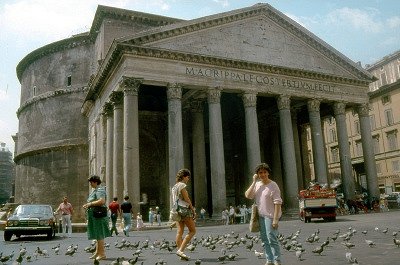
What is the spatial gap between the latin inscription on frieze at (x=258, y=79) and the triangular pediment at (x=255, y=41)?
832mm

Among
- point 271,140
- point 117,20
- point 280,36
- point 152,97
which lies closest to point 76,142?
point 152,97

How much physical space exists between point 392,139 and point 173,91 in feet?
81.6

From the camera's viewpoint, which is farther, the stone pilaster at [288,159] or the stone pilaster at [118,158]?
the stone pilaster at [288,159]

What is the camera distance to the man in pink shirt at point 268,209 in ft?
16.2

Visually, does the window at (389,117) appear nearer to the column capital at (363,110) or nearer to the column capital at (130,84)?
the column capital at (363,110)

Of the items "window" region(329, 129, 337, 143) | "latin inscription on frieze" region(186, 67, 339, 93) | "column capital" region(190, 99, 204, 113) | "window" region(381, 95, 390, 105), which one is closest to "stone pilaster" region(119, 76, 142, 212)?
"latin inscription on frieze" region(186, 67, 339, 93)

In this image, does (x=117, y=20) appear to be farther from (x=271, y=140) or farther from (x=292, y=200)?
(x=292, y=200)

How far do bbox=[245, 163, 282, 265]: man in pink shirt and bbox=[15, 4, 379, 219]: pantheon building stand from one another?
13.0 metres

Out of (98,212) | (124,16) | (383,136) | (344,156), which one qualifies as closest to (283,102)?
(344,156)

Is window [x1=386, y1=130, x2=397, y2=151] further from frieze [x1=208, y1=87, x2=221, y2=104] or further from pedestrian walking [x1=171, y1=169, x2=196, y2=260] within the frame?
pedestrian walking [x1=171, y1=169, x2=196, y2=260]

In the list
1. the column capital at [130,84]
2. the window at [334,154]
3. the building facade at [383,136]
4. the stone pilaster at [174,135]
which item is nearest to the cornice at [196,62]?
the column capital at [130,84]

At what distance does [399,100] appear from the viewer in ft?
112

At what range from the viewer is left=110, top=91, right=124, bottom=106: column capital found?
2011cm

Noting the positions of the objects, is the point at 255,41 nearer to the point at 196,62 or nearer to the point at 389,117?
→ the point at 196,62
